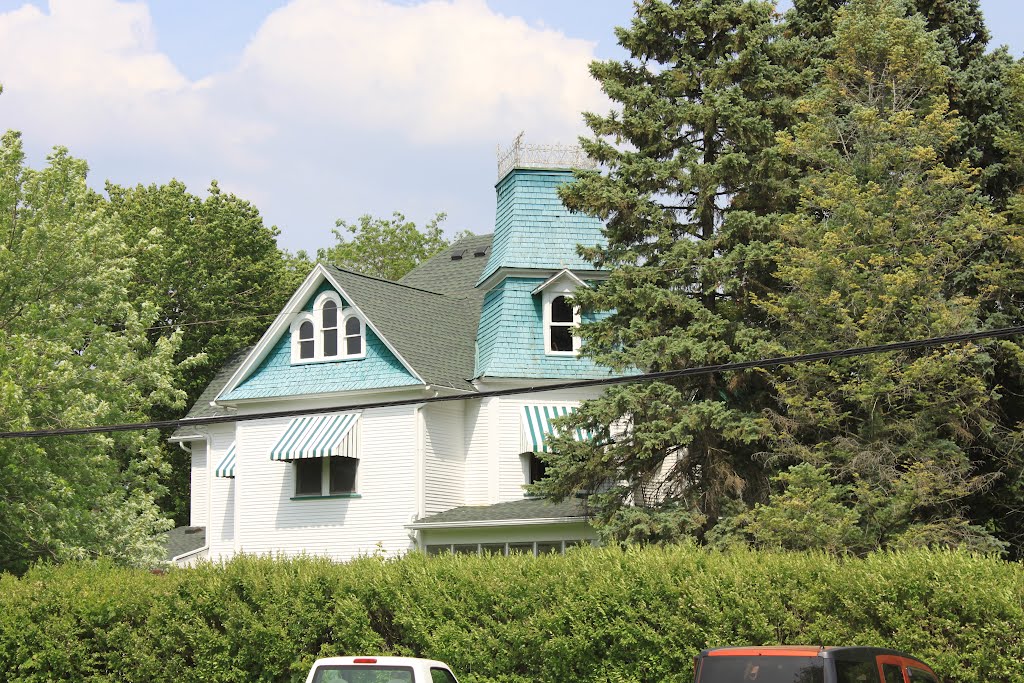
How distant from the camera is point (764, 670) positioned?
1144 centimetres

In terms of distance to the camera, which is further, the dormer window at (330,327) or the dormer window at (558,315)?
A: the dormer window at (330,327)

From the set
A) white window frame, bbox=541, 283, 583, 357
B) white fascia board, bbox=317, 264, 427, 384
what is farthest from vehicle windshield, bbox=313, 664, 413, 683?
white window frame, bbox=541, 283, 583, 357

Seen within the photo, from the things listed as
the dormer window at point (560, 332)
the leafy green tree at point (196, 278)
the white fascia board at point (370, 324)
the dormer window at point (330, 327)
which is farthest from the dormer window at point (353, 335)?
the leafy green tree at point (196, 278)

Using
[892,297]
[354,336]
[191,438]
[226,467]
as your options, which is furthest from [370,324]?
[892,297]

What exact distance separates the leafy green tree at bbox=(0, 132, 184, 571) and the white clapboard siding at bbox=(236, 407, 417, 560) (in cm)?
245

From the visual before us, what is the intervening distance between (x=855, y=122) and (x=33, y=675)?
1865 cm

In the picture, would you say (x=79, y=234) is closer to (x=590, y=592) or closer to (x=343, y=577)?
(x=343, y=577)

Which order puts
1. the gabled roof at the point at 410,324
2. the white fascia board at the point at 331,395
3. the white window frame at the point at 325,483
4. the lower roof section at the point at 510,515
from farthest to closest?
1. the gabled roof at the point at 410,324
2. the white window frame at the point at 325,483
3. the white fascia board at the point at 331,395
4. the lower roof section at the point at 510,515

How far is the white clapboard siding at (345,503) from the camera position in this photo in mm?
30844

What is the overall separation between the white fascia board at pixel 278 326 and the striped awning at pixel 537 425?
Answer: 6540mm

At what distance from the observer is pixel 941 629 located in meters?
15.9

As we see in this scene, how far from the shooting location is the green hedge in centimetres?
1603

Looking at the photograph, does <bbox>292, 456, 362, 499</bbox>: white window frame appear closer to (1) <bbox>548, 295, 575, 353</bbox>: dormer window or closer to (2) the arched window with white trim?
(2) the arched window with white trim

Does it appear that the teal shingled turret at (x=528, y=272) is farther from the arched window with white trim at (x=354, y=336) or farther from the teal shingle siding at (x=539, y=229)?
the arched window with white trim at (x=354, y=336)
